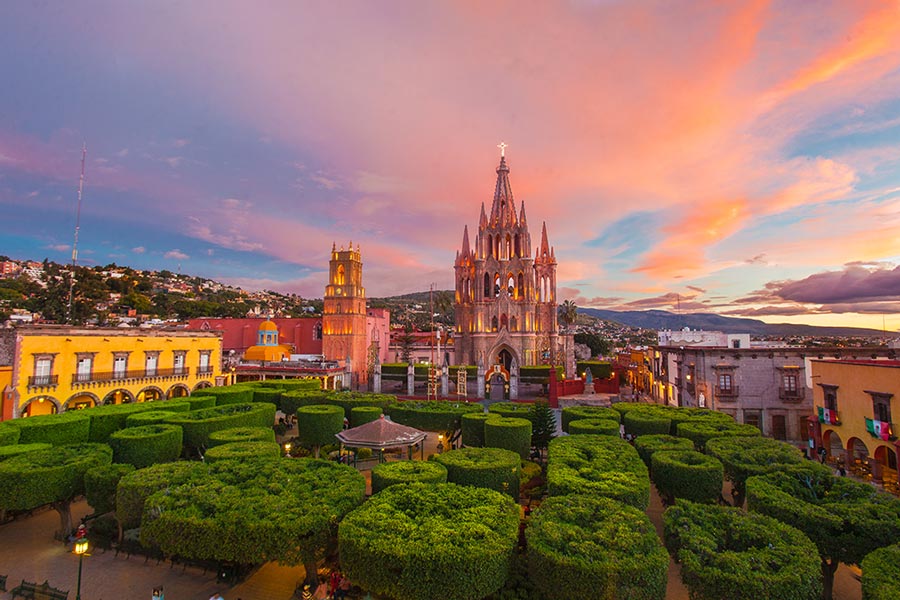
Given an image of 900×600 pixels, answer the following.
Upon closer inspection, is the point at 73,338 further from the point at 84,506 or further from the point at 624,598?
→ the point at 624,598

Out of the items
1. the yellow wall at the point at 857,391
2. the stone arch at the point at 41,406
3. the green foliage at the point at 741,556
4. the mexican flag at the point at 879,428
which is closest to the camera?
the green foliage at the point at 741,556

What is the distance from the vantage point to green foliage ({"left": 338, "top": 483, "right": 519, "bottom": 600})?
11.1 metres

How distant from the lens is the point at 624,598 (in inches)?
415

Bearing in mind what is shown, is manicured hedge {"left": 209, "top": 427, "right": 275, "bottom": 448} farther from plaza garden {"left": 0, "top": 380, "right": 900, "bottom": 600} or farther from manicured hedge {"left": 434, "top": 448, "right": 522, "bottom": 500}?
manicured hedge {"left": 434, "top": 448, "right": 522, "bottom": 500}

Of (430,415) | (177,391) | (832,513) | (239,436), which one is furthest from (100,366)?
(832,513)

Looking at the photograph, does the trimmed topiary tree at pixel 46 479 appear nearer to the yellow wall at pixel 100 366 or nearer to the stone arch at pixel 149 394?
the yellow wall at pixel 100 366

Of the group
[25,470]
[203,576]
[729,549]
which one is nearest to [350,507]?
[203,576]

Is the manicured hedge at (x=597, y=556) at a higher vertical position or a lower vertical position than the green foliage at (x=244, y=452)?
lower

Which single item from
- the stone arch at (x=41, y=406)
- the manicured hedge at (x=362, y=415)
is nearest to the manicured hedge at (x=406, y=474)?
the manicured hedge at (x=362, y=415)

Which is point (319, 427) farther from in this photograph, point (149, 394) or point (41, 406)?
point (149, 394)

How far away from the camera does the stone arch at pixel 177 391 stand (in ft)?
141

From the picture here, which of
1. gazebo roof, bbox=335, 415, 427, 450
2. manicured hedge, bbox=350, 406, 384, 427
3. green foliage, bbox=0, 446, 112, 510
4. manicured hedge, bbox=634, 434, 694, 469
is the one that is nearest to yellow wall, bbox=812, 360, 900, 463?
manicured hedge, bbox=634, 434, 694, 469

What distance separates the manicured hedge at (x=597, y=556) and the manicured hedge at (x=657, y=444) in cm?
951

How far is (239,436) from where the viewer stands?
2389 cm
